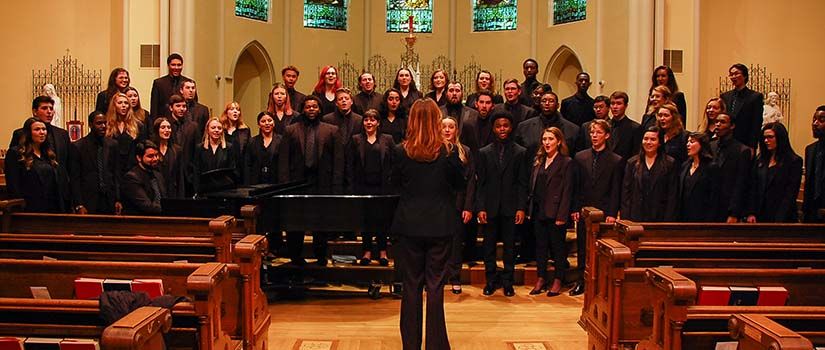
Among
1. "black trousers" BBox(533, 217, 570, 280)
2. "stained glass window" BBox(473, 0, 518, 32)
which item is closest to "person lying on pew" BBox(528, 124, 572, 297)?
"black trousers" BBox(533, 217, 570, 280)

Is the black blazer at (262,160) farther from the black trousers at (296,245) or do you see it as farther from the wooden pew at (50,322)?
the wooden pew at (50,322)

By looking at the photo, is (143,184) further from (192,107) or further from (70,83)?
(70,83)

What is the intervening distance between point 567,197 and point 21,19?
8.90 m

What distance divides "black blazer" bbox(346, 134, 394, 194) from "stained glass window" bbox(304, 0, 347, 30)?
363 inches

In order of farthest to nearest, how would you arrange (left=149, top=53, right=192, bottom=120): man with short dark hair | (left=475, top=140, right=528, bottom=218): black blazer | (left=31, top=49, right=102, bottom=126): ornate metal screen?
1. (left=31, top=49, right=102, bottom=126): ornate metal screen
2. (left=149, top=53, right=192, bottom=120): man with short dark hair
3. (left=475, top=140, right=528, bottom=218): black blazer

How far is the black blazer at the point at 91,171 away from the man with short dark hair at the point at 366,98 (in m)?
2.39

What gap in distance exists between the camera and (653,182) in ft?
20.4

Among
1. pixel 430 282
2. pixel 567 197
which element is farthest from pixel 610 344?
pixel 567 197

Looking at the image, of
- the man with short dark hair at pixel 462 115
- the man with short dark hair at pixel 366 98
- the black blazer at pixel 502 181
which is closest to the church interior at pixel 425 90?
the man with short dark hair at pixel 366 98

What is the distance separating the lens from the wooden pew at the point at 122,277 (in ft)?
9.95

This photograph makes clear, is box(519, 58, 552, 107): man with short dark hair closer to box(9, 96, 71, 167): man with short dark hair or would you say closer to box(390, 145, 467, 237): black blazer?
box(390, 145, 467, 237): black blazer

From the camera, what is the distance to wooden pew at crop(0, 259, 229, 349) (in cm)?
303

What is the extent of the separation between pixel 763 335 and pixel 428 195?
2378 millimetres

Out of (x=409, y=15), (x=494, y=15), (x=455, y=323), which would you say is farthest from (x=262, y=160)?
(x=409, y=15)
